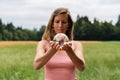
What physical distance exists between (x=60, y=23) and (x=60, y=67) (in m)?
0.38

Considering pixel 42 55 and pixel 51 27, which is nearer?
pixel 42 55

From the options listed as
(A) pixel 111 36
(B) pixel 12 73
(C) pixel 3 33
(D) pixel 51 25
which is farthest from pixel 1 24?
(D) pixel 51 25

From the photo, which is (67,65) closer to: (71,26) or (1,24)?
(71,26)

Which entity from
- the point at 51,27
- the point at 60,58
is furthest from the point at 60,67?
the point at 51,27

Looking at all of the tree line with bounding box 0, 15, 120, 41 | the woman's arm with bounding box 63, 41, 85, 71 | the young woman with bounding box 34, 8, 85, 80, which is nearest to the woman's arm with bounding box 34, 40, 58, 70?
the young woman with bounding box 34, 8, 85, 80

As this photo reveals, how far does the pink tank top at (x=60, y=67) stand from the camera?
3.61m

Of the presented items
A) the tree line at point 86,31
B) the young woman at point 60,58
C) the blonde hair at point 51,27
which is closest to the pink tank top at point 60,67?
the young woman at point 60,58

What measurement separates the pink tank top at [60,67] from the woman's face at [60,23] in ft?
0.64

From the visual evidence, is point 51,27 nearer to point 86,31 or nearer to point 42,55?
point 42,55

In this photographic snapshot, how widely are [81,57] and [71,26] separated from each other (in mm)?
308

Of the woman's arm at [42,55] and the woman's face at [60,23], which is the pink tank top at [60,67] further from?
the woman's face at [60,23]

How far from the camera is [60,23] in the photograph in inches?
142

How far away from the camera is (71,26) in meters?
3.74

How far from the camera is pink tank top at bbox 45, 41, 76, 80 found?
3.61 m
